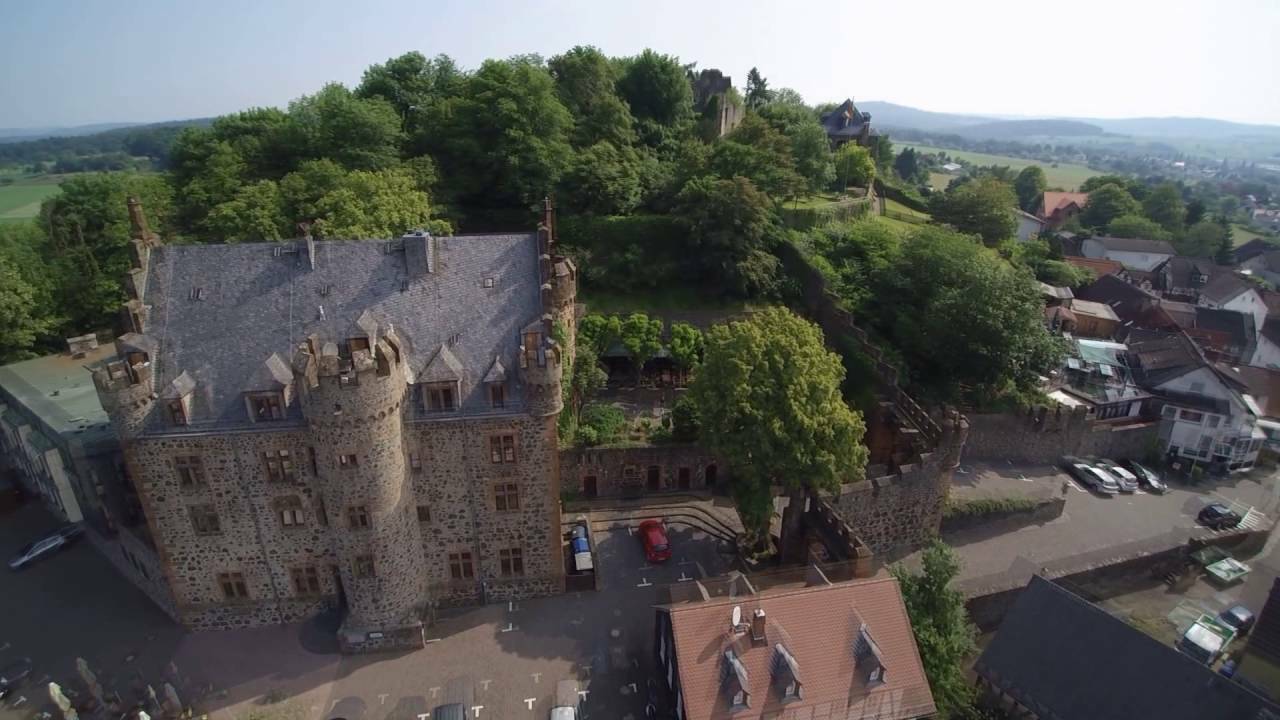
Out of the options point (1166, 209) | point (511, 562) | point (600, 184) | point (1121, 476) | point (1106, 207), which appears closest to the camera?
point (511, 562)

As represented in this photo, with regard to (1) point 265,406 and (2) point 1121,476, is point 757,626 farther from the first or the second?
(2) point 1121,476

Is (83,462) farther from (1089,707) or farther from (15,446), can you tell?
(1089,707)

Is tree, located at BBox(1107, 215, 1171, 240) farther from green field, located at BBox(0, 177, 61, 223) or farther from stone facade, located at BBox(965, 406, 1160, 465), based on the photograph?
green field, located at BBox(0, 177, 61, 223)

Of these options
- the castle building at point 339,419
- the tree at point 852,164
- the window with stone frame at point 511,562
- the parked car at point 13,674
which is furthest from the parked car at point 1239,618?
the parked car at point 13,674

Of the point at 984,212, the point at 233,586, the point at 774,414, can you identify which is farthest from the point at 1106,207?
the point at 233,586

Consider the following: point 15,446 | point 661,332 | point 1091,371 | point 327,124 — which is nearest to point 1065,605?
point 661,332

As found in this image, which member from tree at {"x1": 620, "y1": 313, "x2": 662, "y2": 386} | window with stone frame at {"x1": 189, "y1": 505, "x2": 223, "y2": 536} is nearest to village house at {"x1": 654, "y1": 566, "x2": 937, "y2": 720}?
window with stone frame at {"x1": 189, "y1": 505, "x2": 223, "y2": 536}
